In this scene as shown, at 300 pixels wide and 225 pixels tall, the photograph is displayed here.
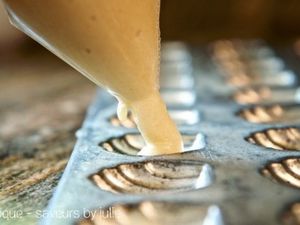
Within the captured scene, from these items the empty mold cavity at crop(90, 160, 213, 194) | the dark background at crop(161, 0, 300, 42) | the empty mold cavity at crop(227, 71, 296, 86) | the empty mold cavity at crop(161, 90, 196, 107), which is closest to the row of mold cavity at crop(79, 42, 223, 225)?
the empty mold cavity at crop(90, 160, 213, 194)

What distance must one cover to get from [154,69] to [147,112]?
0.07 metres

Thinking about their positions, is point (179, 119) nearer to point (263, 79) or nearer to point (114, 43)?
point (114, 43)

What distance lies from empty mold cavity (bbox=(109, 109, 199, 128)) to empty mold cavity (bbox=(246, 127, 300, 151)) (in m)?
0.17

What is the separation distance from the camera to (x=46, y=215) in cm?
73

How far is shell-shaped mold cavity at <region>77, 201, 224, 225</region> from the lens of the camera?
28.2 inches

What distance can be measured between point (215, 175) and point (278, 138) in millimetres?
318

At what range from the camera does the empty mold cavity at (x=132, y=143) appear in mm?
1017

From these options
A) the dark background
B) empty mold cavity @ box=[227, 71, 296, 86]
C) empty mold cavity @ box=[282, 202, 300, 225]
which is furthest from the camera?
the dark background

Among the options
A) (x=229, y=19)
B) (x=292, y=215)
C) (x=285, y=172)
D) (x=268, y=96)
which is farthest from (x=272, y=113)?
(x=229, y=19)

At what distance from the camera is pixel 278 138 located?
1093 millimetres

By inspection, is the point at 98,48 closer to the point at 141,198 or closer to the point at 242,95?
the point at 141,198

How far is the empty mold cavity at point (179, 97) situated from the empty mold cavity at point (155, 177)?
0.50 m

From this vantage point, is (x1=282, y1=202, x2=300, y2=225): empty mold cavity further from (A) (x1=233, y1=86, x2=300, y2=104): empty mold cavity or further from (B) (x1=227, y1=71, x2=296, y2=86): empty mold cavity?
(B) (x1=227, y1=71, x2=296, y2=86): empty mold cavity

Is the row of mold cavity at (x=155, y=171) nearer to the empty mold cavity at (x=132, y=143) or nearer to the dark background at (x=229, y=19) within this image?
the empty mold cavity at (x=132, y=143)
